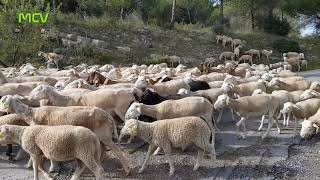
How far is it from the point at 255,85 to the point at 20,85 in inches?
271

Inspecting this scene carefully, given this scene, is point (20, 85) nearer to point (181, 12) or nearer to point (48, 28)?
point (48, 28)

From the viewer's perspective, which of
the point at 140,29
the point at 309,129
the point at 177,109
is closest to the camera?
the point at 177,109

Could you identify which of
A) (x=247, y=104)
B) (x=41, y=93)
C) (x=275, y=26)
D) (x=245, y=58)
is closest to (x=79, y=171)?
(x=41, y=93)

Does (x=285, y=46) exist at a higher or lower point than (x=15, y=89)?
higher

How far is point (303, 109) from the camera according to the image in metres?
11.7

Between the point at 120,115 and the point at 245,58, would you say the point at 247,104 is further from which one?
the point at 245,58

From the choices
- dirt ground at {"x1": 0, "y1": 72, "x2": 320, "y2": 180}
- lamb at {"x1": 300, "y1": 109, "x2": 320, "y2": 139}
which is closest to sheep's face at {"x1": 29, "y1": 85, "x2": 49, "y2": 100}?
dirt ground at {"x1": 0, "y1": 72, "x2": 320, "y2": 180}

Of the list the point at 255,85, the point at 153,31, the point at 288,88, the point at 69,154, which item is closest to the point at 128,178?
the point at 69,154

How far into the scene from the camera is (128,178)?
8.41m

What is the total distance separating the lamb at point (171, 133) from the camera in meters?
8.57

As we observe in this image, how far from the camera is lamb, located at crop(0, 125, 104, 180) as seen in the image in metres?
7.41

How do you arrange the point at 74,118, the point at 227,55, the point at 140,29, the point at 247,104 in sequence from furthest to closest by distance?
the point at 140,29
the point at 227,55
the point at 247,104
the point at 74,118

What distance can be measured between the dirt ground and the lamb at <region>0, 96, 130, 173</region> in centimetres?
55

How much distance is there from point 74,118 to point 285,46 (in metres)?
→ 29.1
